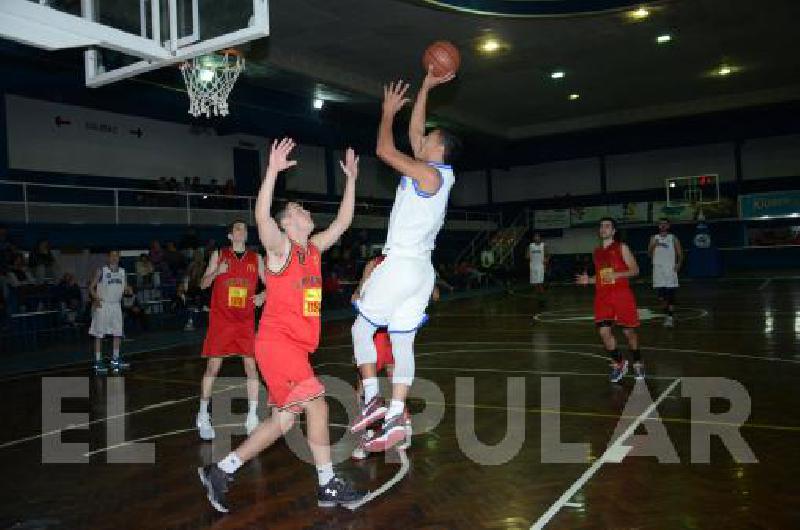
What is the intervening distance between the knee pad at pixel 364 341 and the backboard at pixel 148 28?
156 inches

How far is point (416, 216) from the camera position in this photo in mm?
4793

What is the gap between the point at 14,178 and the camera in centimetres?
1742

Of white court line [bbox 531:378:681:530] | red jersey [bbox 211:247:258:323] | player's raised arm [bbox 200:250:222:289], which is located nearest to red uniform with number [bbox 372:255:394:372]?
red jersey [bbox 211:247:258:323]

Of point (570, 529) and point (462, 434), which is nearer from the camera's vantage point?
point (570, 529)

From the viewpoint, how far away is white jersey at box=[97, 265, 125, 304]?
1094 cm

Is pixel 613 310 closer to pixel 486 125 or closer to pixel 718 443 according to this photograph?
pixel 718 443

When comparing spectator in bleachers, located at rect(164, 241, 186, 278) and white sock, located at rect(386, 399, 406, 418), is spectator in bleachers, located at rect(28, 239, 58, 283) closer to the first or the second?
spectator in bleachers, located at rect(164, 241, 186, 278)

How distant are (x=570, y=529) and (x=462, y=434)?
214cm

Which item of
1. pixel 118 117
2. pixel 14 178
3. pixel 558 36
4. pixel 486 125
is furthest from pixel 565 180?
pixel 14 178

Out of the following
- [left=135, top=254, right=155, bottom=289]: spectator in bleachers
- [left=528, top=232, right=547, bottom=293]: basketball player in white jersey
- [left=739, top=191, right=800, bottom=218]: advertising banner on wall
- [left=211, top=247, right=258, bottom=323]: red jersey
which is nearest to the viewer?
[left=211, top=247, right=258, bottom=323]: red jersey

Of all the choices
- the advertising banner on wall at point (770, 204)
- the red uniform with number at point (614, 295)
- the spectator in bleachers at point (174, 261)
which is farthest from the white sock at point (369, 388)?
the advertising banner on wall at point (770, 204)

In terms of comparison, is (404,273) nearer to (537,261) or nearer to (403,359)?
(403,359)

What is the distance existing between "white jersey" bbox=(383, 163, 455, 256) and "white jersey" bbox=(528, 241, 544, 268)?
1574 cm

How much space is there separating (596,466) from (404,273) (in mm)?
1973
